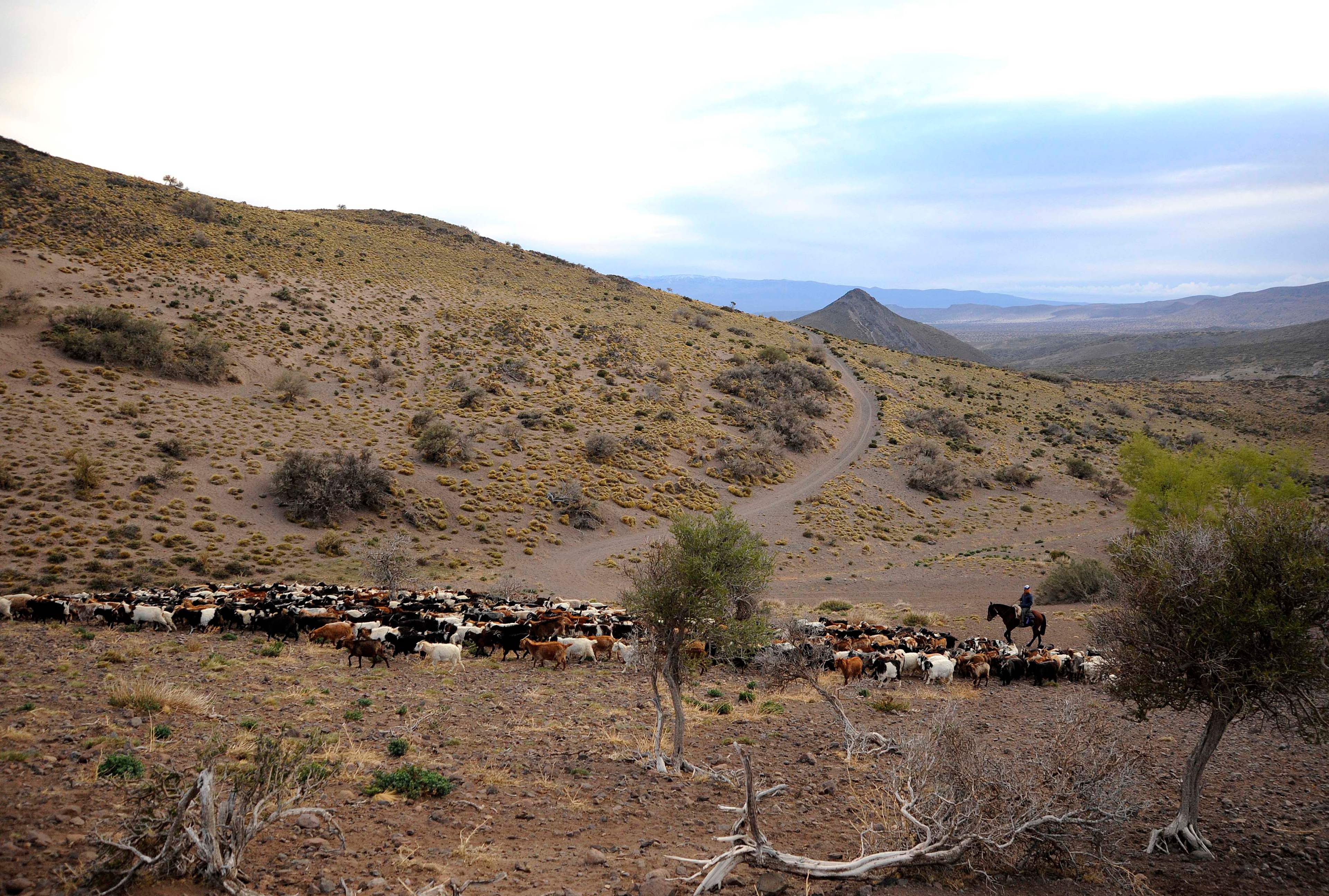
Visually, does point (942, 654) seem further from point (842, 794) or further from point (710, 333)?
point (710, 333)

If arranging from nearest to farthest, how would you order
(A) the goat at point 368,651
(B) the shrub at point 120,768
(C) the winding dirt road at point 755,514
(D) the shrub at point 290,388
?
(B) the shrub at point 120,768 < (A) the goat at point 368,651 < (C) the winding dirt road at point 755,514 < (D) the shrub at point 290,388

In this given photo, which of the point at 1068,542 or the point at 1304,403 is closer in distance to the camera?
the point at 1068,542

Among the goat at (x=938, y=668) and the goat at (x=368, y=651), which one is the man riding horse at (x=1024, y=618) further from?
the goat at (x=368, y=651)

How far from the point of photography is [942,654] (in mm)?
16703

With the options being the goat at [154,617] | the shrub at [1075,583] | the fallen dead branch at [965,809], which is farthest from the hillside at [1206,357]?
the goat at [154,617]

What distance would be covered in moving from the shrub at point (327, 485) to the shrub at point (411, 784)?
85.2 ft

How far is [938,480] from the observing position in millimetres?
48500

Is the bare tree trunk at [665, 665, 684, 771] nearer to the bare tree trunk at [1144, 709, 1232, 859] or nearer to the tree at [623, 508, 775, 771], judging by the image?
the tree at [623, 508, 775, 771]

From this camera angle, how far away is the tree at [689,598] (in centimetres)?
969

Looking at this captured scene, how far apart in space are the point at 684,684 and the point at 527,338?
47160 mm

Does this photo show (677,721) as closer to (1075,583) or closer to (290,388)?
(1075,583)

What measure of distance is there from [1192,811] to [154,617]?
20883 mm

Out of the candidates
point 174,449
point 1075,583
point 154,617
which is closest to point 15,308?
point 174,449

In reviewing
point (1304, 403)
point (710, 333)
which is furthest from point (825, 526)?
point (1304, 403)
